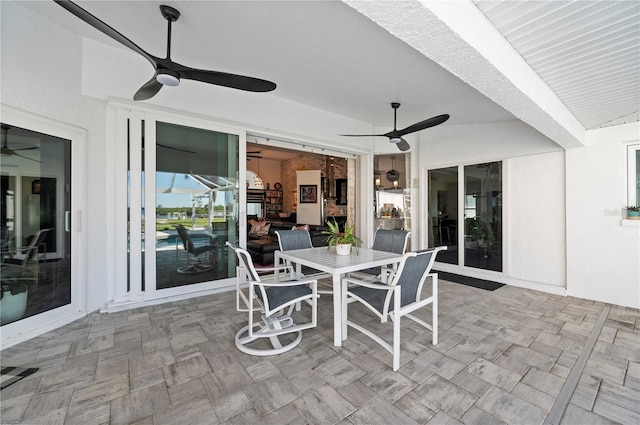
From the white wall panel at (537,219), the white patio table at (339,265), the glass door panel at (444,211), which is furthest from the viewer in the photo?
the glass door panel at (444,211)

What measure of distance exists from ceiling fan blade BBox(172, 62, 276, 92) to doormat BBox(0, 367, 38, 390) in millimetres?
2584

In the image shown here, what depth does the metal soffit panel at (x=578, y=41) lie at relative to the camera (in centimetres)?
162

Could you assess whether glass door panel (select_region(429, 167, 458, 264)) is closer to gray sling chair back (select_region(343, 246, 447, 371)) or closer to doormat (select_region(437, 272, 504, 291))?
doormat (select_region(437, 272, 504, 291))

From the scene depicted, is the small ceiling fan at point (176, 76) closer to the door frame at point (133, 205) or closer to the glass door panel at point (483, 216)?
the door frame at point (133, 205)

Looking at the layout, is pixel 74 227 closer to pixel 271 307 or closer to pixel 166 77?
pixel 166 77

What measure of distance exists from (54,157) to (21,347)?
6.08 feet

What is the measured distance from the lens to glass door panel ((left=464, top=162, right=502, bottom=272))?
15.5 feet

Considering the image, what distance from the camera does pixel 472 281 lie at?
4.56 metres

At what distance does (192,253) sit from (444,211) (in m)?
4.72

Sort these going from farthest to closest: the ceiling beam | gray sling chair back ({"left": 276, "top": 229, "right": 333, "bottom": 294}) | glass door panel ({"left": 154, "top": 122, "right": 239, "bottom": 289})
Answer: glass door panel ({"left": 154, "top": 122, "right": 239, "bottom": 289}), gray sling chair back ({"left": 276, "top": 229, "right": 333, "bottom": 294}), the ceiling beam

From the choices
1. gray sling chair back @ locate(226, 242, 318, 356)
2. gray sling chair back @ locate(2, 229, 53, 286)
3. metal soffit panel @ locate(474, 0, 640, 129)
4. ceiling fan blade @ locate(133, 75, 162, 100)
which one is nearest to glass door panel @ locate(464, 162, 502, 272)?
metal soffit panel @ locate(474, 0, 640, 129)

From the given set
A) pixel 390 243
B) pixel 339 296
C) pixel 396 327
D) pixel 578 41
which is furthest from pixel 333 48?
pixel 396 327

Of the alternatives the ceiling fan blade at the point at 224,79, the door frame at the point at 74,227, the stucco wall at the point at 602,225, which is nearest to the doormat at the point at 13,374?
the door frame at the point at 74,227

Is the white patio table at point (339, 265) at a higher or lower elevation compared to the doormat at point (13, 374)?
higher
